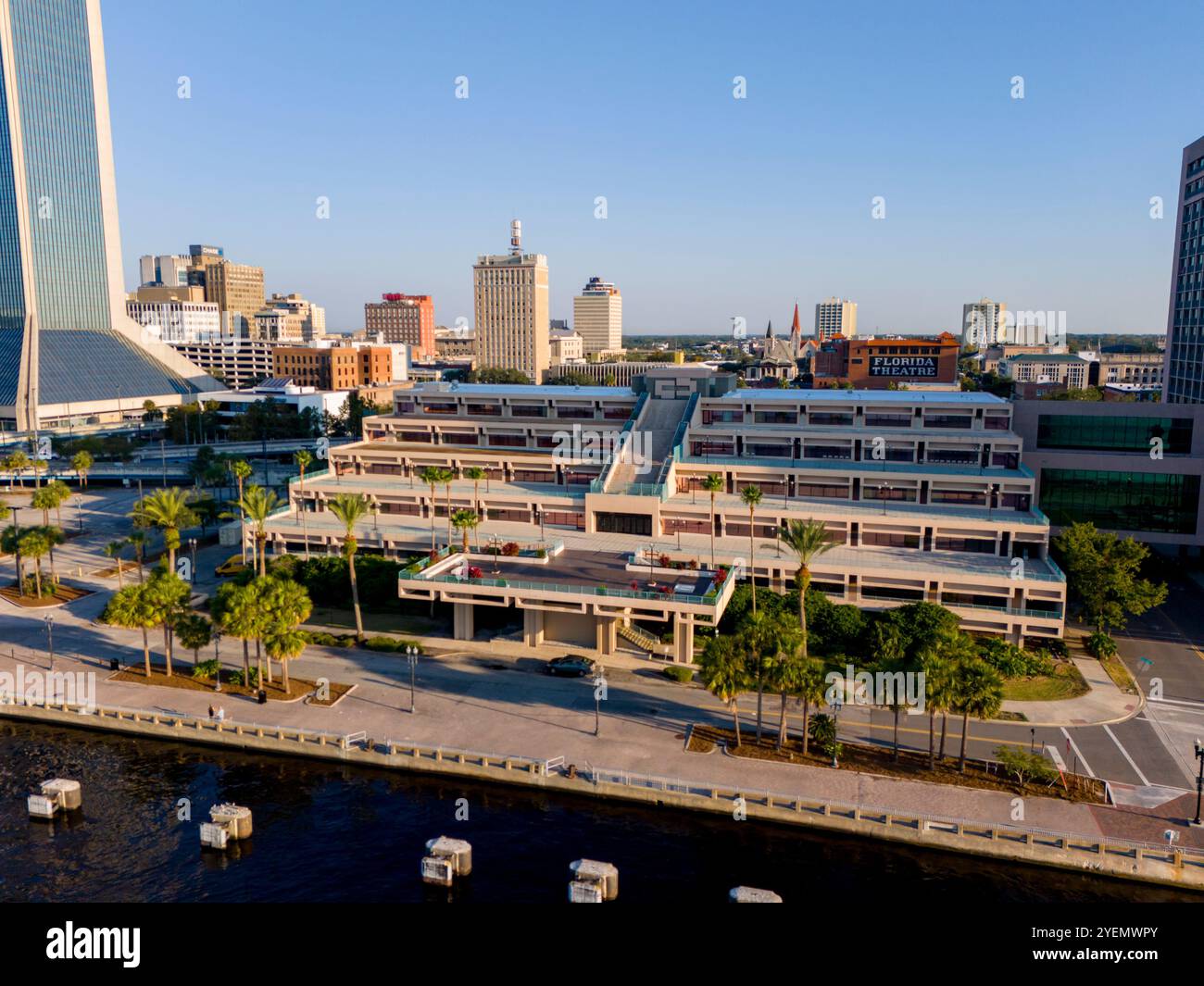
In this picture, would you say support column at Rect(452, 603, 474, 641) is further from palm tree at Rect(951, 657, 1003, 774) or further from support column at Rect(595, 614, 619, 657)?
palm tree at Rect(951, 657, 1003, 774)

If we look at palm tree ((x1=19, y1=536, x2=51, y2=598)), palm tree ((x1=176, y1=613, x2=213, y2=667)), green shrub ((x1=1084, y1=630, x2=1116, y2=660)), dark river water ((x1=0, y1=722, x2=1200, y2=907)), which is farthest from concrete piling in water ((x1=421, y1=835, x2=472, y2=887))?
palm tree ((x1=19, y1=536, x2=51, y2=598))

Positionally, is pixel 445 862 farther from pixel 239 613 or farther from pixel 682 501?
pixel 682 501

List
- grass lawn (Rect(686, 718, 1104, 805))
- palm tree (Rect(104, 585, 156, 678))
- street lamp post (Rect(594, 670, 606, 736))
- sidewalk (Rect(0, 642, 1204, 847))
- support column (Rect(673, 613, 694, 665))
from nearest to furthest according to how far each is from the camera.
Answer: sidewalk (Rect(0, 642, 1204, 847)) → grass lawn (Rect(686, 718, 1104, 805)) → street lamp post (Rect(594, 670, 606, 736)) → palm tree (Rect(104, 585, 156, 678)) → support column (Rect(673, 613, 694, 665))

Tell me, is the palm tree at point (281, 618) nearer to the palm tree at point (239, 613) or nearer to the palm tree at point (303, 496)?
the palm tree at point (239, 613)

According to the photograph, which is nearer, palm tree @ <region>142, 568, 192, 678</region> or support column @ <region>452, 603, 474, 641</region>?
palm tree @ <region>142, 568, 192, 678</region>

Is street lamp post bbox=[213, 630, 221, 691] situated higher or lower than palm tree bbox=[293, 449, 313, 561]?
lower

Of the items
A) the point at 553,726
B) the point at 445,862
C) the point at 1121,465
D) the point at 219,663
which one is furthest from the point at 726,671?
the point at 1121,465
